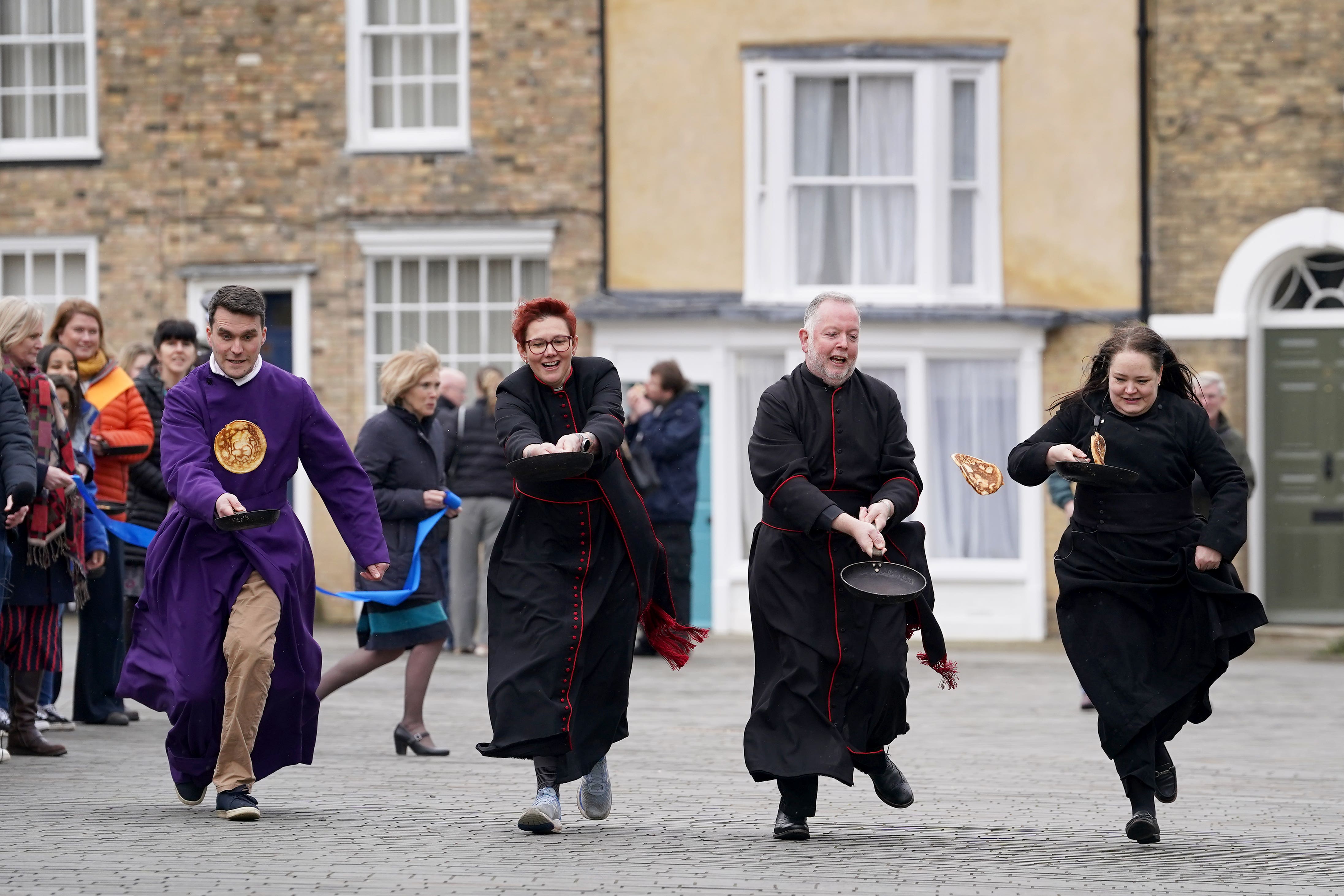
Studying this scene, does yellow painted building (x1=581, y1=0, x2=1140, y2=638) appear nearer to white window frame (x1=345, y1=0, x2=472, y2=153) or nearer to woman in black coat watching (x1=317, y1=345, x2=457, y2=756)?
white window frame (x1=345, y1=0, x2=472, y2=153)

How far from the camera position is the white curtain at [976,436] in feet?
58.1

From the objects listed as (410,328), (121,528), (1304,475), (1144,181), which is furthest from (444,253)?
(121,528)

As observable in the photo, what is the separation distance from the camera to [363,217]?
59.6 feet

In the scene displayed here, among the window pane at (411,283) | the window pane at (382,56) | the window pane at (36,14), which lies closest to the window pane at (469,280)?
the window pane at (411,283)

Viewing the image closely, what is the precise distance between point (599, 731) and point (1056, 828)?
1803 millimetres

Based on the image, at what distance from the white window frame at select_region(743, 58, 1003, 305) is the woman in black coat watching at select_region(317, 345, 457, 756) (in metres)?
8.17

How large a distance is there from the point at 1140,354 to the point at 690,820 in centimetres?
248

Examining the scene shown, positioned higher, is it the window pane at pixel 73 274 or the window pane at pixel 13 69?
the window pane at pixel 13 69

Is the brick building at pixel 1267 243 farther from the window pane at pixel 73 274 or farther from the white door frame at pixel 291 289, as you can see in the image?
the window pane at pixel 73 274

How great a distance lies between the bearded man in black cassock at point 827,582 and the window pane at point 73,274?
504 inches

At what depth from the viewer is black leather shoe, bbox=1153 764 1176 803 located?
7309mm

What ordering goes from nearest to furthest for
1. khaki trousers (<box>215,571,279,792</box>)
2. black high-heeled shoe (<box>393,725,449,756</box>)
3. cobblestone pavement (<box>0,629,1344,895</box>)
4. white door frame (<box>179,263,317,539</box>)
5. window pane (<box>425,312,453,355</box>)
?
1. cobblestone pavement (<box>0,629,1344,895</box>)
2. khaki trousers (<box>215,571,279,792</box>)
3. black high-heeled shoe (<box>393,725,449,756</box>)
4. white door frame (<box>179,263,317,539</box>)
5. window pane (<box>425,312,453,355</box>)

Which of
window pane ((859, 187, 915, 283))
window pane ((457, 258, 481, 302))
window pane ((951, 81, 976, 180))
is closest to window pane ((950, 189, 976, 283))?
window pane ((951, 81, 976, 180))

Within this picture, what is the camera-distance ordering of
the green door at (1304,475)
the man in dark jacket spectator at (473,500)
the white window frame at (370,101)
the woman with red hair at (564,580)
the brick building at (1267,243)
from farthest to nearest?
1. the white window frame at (370,101)
2. the green door at (1304,475)
3. the brick building at (1267,243)
4. the man in dark jacket spectator at (473,500)
5. the woman with red hair at (564,580)
